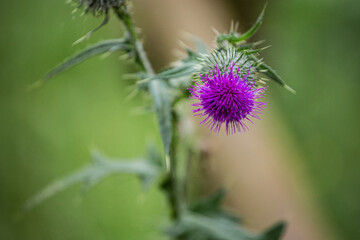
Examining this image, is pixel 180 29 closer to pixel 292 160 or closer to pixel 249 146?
pixel 249 146

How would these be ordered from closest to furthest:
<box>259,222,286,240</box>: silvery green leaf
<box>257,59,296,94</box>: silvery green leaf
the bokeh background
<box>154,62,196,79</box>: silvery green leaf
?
<box>257,59,296,94</box>: silvery green leaf
<box>154,62,196,79</box>: silvery green leaf
<box>259,222,286,240</box>: silvery green leaf
the bokeh background

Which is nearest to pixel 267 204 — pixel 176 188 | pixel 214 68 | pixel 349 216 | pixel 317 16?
pixel 176 188

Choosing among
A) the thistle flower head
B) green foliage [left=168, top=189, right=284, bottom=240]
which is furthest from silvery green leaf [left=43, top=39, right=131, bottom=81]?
green foliage [left=168, top=189, right=284, bottom=240]

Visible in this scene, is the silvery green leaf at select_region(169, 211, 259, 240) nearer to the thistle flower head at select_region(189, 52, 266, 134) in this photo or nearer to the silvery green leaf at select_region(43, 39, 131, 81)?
the thistle flower head at select_region(189, 52, 266, 134)

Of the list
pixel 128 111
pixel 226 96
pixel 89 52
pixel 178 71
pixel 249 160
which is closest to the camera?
pixel 226 96

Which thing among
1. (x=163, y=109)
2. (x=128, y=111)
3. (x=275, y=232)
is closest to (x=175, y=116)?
(x=163, y=109)

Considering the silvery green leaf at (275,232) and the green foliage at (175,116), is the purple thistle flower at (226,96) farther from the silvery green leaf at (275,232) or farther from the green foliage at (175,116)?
the silvery green leaf at (275,232)

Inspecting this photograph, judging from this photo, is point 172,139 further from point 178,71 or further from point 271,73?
point 271,73
